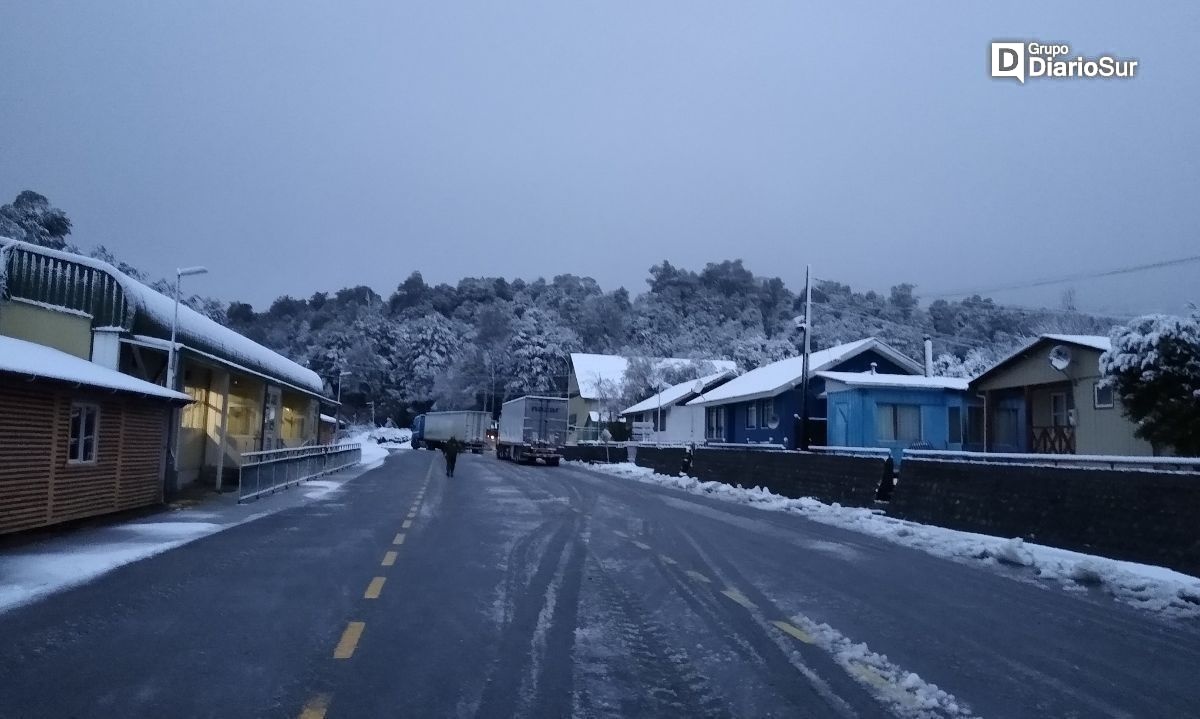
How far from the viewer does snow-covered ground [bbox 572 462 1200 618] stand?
10.9 meters

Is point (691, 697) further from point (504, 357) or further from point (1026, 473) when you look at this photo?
point (504, 357)

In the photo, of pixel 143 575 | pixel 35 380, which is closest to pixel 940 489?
pixel 143 575

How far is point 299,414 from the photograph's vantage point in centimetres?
5481

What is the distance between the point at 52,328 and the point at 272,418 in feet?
70.0

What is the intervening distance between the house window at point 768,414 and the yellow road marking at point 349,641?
37.2m

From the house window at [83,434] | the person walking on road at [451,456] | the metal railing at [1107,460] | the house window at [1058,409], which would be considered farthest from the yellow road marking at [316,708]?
the person walking on road at [451,456]

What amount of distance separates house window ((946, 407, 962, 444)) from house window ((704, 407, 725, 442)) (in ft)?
51.6

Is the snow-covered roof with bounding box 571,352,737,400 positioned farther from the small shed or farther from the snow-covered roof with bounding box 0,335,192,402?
the snow-covered roof with bounding box 0,335,192,402

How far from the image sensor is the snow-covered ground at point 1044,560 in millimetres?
10891

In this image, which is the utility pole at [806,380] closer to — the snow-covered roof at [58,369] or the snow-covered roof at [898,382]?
the snow-covered roof at [898,382]

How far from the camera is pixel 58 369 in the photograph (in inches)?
596

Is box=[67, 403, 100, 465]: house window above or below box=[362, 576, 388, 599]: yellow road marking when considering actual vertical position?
above

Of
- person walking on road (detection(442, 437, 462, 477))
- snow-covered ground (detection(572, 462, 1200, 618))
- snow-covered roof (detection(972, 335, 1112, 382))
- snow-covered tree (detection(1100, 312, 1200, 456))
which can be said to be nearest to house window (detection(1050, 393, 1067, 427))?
snow-covered roof (detection(972, 335, 1112, 382))

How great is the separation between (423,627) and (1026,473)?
453 inches
